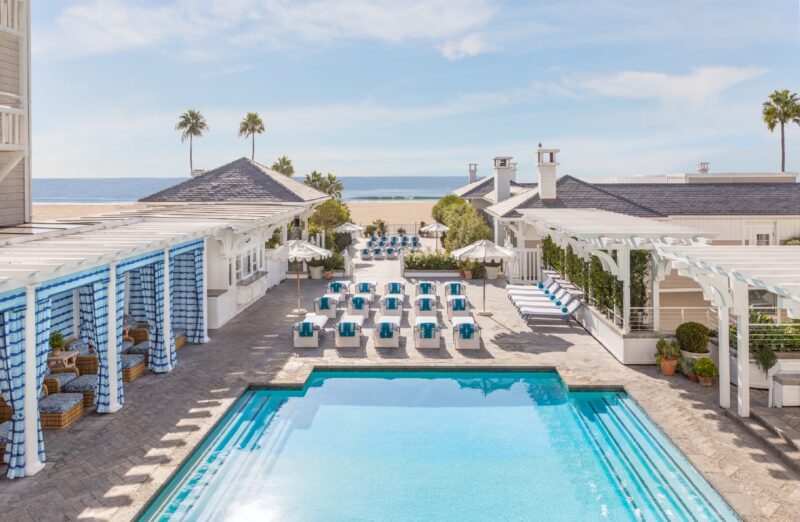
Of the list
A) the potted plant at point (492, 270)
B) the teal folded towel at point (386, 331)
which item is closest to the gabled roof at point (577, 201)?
the potted plant at point (492, 270)

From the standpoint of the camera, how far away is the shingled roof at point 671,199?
2472 centimetres

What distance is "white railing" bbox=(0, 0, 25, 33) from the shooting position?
14609mm

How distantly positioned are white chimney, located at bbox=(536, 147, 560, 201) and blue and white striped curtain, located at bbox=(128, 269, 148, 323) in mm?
17306

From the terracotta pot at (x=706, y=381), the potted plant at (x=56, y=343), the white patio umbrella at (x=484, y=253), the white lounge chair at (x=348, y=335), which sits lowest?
the terracotta pot at (x=706, y=381)

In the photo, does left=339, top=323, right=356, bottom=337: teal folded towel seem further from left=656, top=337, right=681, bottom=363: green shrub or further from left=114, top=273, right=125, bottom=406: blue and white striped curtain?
left=656, top=337, right=681, bottom=363: green shrub

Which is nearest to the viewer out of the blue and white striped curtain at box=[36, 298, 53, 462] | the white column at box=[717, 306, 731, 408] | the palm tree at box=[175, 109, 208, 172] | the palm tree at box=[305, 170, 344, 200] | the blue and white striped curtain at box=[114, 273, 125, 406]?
the blue and white striped curtain at box=[36, 298, 53, 462]

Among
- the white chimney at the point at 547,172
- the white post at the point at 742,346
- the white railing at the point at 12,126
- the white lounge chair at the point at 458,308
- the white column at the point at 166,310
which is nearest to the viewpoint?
the white post at the point at 742,346

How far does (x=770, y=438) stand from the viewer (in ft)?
29.8

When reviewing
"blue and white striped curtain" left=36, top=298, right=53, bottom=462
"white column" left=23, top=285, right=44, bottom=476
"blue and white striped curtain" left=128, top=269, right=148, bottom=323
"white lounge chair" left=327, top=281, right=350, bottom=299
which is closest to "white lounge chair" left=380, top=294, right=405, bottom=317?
"white lounge chair" left=327, top=281, right=350, bottom=299

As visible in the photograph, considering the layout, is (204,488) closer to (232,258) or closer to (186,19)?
(232,258)

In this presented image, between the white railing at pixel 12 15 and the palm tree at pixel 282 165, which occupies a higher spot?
the palm tree at pixel 282 165

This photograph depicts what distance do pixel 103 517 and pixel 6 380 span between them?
8.66 ft

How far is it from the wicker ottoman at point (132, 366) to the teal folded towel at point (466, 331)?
25.8 ft

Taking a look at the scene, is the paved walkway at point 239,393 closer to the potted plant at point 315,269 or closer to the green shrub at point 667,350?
the green shrub at point 667,350
